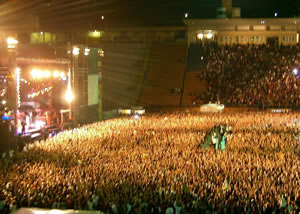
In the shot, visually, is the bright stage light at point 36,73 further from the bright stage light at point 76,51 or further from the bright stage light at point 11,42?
the bright stage light at point 11,42

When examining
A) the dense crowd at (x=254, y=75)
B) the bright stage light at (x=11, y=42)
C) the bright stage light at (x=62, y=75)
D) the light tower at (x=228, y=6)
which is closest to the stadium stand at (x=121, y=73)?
the dense crowd at (x=254, y=75)

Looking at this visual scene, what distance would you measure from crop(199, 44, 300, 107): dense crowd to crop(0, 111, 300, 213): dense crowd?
18.4 m

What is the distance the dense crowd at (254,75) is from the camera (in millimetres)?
36312

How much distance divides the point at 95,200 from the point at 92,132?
10432 millimetres

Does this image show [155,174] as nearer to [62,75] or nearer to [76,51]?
[76,51]

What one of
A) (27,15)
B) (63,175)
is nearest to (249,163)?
(63,175)

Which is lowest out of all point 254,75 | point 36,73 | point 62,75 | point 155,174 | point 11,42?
point 155,174

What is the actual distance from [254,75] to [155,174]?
2895 centimetres

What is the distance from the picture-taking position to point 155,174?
36.5ft

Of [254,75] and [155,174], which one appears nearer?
[155,174]

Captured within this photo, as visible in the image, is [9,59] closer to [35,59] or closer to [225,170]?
[35,59]

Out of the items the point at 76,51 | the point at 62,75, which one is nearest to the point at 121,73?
the point at 62,75

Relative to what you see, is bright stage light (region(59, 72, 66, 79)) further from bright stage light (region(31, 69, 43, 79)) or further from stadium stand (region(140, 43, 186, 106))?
stadium stand (region(140, 43, 186, 106))

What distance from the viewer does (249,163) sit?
1237cm
